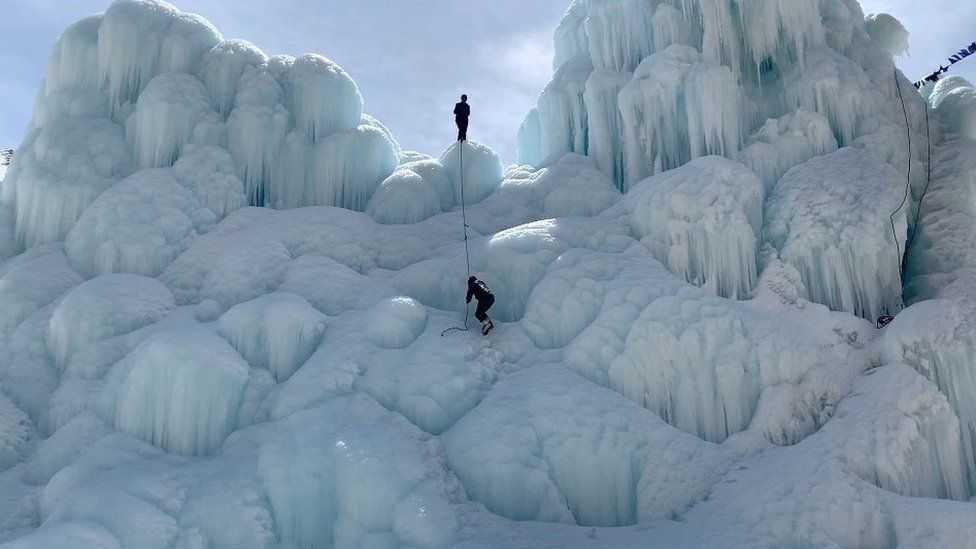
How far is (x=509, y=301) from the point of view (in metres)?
14.1

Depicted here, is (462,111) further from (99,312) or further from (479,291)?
(99,312)

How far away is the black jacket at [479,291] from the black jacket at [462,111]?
634 centimetres

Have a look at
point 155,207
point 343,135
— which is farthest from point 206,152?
point 343,135

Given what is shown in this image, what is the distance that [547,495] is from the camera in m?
10.6

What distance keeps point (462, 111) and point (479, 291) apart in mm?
6680

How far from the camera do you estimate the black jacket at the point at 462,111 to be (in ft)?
58.3

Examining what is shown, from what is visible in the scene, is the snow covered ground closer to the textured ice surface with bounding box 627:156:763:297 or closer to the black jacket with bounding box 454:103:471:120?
the textured ice surface with bounding box 627:156:763:297

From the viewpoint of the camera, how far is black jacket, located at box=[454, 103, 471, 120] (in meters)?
17.8

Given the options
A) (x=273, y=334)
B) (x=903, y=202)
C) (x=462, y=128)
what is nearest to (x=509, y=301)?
(x=273, y=334)

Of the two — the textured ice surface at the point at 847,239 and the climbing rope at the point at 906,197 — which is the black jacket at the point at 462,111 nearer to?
the textured ice surface at the point at 847,239

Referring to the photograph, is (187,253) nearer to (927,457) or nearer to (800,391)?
(800,391)

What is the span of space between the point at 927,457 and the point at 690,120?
8479 millimetres

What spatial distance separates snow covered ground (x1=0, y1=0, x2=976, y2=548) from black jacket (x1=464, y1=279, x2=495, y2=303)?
75cm

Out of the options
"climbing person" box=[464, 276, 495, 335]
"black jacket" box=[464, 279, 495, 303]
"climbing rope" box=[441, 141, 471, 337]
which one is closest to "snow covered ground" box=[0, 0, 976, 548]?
"climbing rope" box=[441, 141, 471, 337]
